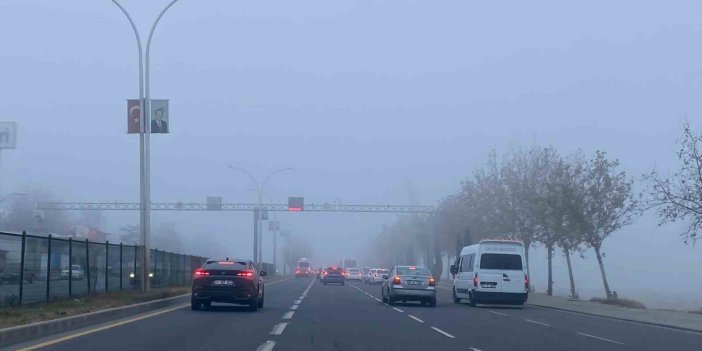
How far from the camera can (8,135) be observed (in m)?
54.4

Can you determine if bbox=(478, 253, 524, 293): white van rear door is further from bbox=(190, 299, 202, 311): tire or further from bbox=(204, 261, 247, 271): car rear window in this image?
bbox=(190, 299, 202, 311): tire

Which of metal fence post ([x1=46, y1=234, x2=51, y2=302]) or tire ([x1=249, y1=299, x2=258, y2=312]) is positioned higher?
metal fence post ([x1=46, y1=234, x2=51, y2=302])

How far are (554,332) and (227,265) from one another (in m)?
11.7

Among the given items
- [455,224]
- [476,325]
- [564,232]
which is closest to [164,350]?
[476,325]

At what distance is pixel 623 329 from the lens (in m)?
27.6

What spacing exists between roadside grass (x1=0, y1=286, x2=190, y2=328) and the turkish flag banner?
230 inches

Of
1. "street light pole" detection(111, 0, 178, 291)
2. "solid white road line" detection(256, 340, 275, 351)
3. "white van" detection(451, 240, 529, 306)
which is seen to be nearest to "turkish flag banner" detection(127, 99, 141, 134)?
"street light pole" detection(111, 0, 178, 291)

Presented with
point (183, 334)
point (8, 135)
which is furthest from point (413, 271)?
point (8, 135)

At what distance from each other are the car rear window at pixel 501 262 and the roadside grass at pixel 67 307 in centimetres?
1227

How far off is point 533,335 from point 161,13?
738 inches

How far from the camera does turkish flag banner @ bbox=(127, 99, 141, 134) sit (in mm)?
36781

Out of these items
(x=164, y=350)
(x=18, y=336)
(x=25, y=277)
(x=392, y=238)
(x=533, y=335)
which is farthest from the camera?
(x=392, y=238)

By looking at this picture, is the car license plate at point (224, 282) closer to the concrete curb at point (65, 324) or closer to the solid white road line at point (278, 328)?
the concrete curb at point (65, 324)

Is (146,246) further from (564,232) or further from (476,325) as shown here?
(564,232)
